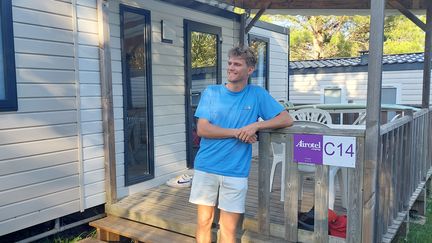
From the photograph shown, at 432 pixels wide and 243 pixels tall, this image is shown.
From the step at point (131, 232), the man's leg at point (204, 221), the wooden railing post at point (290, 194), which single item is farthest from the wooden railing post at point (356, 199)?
the step at point (131, 232)

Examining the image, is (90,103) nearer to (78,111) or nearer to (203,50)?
(78,111)

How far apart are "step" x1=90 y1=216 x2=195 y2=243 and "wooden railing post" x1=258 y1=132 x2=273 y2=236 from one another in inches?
25.5

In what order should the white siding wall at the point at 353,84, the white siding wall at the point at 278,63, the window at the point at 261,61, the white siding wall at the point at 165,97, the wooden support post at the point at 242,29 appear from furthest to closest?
1. the white siding wall at the point at 353,84
2. the white siding wall at the point at 278,63
3. the window at the point at 261,61
4. the wooden support post at the point at 242,29
5. the white siding wall at the point at 165,97

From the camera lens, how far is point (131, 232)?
11.1 ft

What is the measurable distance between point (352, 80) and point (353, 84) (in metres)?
0.14

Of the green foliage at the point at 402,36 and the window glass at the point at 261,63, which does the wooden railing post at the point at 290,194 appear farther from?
the green foliage at the point at 402,36

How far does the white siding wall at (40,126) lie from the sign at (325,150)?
77.3 inches

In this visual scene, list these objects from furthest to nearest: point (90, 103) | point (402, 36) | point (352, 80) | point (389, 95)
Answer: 1. point (402, 36)
2. point (352, 80)
3. point (389, 95)
4. point (90, 103)

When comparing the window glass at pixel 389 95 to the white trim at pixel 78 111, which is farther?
the window glass at pixel 389 95

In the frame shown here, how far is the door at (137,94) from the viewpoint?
4043 millimetres

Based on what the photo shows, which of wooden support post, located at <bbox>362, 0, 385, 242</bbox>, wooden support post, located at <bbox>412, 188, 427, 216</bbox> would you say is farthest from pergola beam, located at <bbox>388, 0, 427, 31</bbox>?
wooden support post, located at <bbox>362, 0, 385, 242</bbox>

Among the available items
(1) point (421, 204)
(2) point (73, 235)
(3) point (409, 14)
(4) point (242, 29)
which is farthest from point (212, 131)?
(4) point (242, 29)

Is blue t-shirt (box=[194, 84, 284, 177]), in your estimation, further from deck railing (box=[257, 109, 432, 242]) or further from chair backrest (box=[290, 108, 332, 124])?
chair backrest (box=[290, 108, 332, 124])

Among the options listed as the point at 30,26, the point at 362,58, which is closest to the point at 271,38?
the point at 30,26
